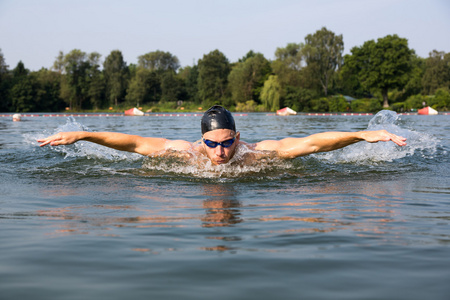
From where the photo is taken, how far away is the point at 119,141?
23.6 feet

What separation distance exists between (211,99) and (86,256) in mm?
88427

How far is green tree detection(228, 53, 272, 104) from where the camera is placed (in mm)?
81500

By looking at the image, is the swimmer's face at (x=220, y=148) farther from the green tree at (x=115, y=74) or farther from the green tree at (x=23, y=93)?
the green tree at (x=115, y=74)

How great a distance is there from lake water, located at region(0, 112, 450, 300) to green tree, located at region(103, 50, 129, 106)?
95.2 m

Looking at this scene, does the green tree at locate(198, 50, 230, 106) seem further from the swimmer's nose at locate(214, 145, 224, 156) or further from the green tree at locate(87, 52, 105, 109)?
the swimmer's nose at locate(214, 145, 224, 156)

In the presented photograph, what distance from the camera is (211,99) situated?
91188mm

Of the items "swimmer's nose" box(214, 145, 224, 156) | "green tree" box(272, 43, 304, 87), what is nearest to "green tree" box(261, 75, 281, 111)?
"green tree" box(272, 43, 304, 87)

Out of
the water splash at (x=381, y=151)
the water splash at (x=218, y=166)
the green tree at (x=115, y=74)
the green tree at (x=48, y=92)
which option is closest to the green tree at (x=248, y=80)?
the green tree at (x=115, y=74)

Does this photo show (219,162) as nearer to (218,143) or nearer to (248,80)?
(218,143)

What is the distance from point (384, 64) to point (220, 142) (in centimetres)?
7465

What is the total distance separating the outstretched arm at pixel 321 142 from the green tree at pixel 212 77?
270 ft

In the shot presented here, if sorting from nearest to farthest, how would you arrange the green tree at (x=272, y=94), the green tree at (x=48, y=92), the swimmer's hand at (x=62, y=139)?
the swimmer's hand at (x=62, y=139)
the green tree at (x=272, y=94)
the green tree at (x=48, y=92)

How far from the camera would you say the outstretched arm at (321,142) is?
653 cm

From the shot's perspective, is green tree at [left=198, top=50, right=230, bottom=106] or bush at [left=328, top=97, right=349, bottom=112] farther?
green tree at [left=198, top=50, right=230, bottom=106]
